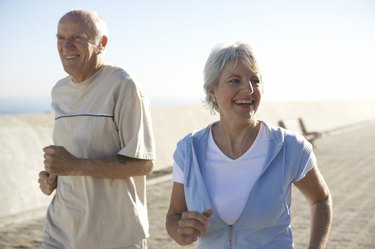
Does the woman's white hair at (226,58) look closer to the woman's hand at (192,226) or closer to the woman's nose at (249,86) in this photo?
the woman's nose at (249,86)

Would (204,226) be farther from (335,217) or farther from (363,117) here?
(363,117)

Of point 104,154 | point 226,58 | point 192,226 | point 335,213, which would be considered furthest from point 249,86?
point 335,213

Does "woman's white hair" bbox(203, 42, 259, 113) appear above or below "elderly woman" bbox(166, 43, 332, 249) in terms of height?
above

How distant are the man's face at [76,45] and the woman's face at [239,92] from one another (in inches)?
30.9

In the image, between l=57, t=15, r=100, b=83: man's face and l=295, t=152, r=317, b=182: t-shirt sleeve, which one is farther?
l=57, t=15, r=100, b=83: man's face

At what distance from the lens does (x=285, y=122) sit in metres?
14.6

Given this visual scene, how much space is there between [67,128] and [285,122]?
1217 cm

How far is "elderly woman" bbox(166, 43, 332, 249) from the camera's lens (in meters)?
2.27

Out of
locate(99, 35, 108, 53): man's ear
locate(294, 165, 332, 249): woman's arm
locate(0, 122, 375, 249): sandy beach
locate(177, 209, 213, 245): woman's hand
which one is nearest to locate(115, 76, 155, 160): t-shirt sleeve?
locate(99, 35, 108, 53): man's ear

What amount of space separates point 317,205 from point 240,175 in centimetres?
38

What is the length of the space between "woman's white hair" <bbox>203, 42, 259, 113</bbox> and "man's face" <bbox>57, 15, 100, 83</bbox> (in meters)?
0.69

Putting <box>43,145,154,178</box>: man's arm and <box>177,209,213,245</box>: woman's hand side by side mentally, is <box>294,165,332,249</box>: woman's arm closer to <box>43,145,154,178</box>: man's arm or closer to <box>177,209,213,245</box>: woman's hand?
<box>177,209,213,245</box>: woman's hand

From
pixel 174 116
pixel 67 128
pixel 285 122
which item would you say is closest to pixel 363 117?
pixel 285 122

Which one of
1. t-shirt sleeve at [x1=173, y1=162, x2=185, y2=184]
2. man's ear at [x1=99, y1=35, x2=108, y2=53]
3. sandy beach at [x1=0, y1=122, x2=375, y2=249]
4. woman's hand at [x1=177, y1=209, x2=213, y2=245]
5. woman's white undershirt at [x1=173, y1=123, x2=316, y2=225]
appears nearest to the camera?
woman's hand at [x1=177, y1=209, x2=213, y2=245]
